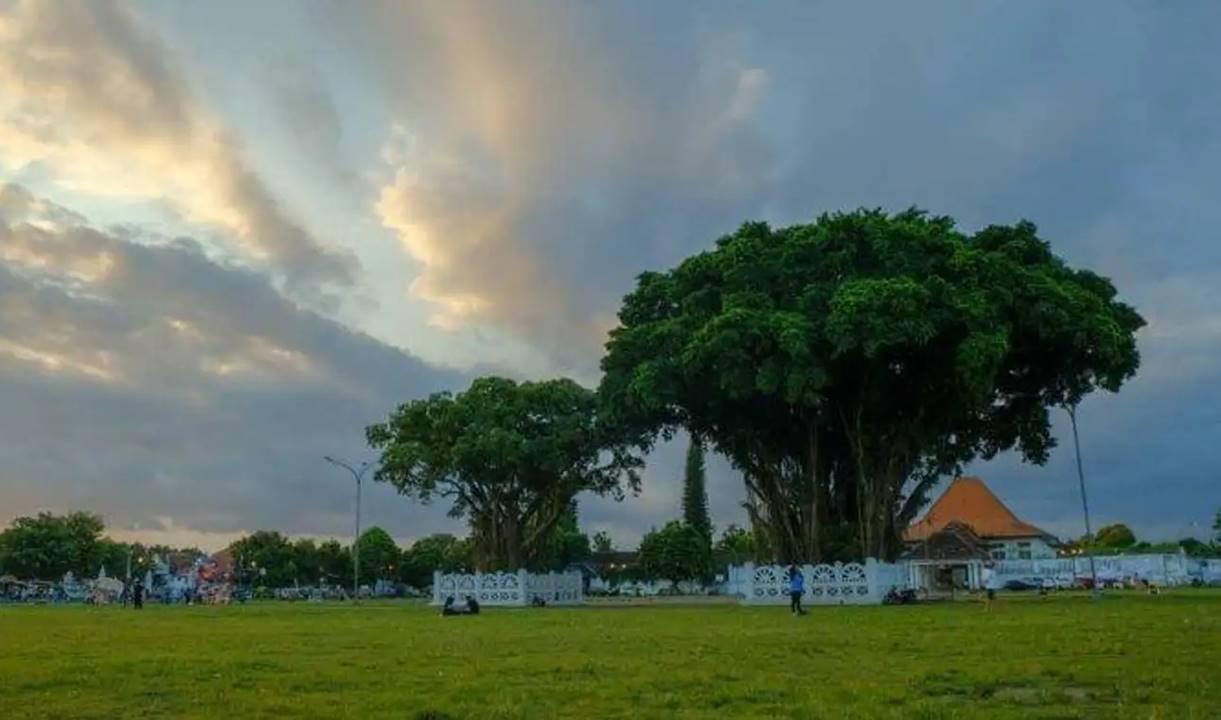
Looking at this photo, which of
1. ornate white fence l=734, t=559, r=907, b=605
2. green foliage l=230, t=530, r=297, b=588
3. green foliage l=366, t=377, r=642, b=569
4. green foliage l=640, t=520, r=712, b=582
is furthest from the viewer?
green foliage l=230, t=530, r=297, b=588

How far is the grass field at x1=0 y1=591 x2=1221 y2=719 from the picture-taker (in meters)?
11.2

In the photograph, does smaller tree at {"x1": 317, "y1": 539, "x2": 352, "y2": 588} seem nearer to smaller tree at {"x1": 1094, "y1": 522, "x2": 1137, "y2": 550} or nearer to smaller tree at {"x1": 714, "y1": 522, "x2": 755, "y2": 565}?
smaller tree at {"x1": 714, "y1": 522, "x2": 755, "y2": 565}

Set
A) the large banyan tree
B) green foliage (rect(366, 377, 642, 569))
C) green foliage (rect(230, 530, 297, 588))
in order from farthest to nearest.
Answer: green foliage (rect(230, 530, 297, 588)), green foliage (rect(366, 377, 642, 569)), the large banyan tree

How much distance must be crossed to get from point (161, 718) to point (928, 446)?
4219 centimetres

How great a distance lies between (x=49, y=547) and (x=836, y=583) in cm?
9954

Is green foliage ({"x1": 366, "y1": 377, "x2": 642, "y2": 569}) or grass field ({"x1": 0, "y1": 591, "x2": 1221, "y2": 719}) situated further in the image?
green foliage ({"x1": 366, "y1": 377, "x2": 642, "y2": 569})

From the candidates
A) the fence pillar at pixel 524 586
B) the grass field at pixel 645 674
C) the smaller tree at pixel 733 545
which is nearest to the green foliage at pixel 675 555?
the smaller tree at pixel 733 545

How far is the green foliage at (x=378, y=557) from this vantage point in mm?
135125

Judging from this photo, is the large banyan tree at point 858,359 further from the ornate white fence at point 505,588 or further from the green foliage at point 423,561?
the green foliage at point 423,561

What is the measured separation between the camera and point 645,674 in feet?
48.1

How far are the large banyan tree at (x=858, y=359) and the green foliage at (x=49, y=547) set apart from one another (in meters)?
88.1

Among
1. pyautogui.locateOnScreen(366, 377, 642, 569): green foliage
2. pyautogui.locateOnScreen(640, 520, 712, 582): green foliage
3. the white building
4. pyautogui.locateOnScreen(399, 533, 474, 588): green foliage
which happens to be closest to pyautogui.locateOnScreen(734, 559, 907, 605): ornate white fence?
pyautogui.locateOnScreen(366, 377, 642, 569): green foliage

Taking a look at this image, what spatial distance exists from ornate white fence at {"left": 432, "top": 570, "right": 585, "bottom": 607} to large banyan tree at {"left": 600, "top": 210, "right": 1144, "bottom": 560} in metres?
11.1

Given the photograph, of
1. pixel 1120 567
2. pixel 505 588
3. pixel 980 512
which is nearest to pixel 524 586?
pixel 505 588
